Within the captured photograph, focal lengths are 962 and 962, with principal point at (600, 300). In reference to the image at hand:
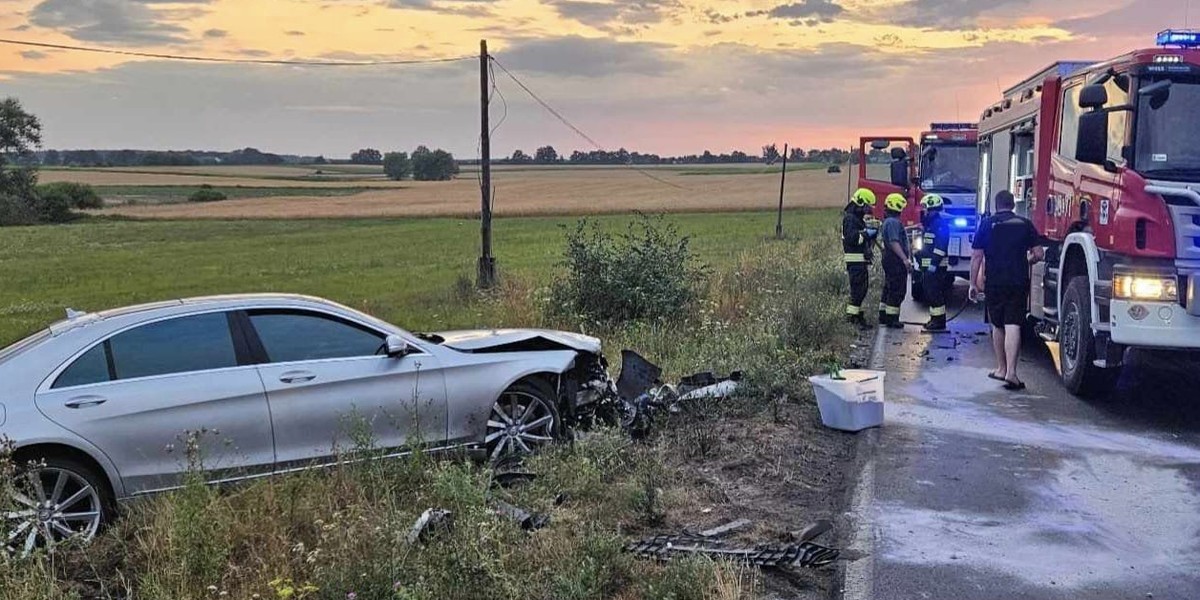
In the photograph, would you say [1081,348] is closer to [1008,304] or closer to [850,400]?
[1008,304]

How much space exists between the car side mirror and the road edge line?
2.95 meters

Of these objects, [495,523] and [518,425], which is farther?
[518,425]

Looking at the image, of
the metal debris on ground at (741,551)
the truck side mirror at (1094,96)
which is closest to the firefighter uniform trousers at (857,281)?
the truck side mirror at (1094,96)

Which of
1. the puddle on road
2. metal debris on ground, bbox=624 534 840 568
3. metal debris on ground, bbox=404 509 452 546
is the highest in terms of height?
metal debris on ground, bbox=404 509 452 546

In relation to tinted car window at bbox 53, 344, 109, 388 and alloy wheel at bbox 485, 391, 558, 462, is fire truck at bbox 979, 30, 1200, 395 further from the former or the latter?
tinted car window at bbox 53, 344, 109, 388

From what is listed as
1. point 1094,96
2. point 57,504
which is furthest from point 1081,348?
point 57,504

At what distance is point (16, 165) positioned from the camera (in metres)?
67.5

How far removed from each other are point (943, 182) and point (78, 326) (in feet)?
56.3

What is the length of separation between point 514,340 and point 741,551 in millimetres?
2685

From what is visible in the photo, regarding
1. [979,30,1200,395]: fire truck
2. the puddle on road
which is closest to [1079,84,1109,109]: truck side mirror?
[979,30,1200,395]: fire truck

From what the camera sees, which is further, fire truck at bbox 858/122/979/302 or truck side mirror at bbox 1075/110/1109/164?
fire truck at bbox 858/122/979/302

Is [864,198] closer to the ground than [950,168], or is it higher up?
closer to the ground

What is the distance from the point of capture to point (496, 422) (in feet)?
22.0

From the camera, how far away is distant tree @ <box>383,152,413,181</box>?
9906 centimetres
